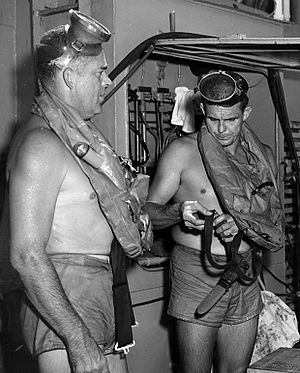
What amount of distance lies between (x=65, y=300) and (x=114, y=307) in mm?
305

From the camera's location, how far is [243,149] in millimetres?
3555

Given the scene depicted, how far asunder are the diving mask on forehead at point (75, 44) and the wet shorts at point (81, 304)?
689mm

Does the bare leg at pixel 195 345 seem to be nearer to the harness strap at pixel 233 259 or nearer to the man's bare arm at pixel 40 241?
the harness strap at pixel 233 259

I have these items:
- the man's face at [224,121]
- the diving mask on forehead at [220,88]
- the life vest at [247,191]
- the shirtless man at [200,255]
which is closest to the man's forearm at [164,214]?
the shirtless man at [200,255]

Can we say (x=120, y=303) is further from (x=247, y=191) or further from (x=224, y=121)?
(x=224, y=121)

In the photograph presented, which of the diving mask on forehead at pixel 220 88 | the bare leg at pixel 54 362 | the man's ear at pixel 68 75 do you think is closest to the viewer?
the bare leg at pixel 54 362

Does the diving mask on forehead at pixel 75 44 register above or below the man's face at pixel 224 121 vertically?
above

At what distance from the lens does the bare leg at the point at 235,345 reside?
11.0 ft

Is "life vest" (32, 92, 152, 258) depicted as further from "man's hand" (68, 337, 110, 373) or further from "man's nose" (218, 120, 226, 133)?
"man's nose" (218, 120, 226, 133)

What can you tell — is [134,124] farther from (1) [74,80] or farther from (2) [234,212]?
(1) [74,80]

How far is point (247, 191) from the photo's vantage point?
10.8 feet

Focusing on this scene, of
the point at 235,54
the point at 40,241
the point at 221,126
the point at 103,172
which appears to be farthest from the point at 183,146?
the point at 40,241

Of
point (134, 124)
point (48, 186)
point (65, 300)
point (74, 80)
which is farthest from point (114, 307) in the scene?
point (134, 124)

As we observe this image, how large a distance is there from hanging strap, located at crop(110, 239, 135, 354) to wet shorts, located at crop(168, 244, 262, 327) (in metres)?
0.84
